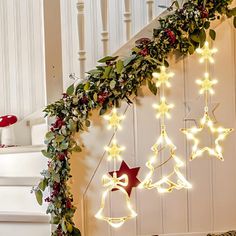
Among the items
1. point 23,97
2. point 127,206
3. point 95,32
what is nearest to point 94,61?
point 95,32

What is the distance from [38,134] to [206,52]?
1136 millimetres

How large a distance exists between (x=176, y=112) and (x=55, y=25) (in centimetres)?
70

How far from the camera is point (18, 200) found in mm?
1998

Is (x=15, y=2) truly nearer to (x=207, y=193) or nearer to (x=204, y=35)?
(x=204, y=35)

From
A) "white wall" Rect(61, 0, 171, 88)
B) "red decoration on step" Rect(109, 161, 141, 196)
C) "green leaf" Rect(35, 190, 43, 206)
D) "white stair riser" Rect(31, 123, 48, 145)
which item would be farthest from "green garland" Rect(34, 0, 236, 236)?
"white wall" Rect(61, 0, 171, 88)

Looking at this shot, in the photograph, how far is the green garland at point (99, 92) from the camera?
1.85 meters

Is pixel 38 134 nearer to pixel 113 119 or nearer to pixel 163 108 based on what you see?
pixel 113 119

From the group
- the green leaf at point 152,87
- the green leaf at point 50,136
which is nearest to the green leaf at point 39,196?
the green leaf at point 50,136

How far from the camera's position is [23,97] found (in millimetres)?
A: 2898

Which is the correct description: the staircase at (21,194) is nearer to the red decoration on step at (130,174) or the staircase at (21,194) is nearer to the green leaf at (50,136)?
the green leaf at (50,136)

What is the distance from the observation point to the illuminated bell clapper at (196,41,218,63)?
1.98 metres

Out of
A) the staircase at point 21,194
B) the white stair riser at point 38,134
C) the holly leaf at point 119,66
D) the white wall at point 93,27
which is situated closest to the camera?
the holly leaf at point 119,66

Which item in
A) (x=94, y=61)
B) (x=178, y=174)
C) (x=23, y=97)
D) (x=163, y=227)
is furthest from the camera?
(x=23, y=97)

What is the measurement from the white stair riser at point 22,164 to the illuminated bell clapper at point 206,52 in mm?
875
